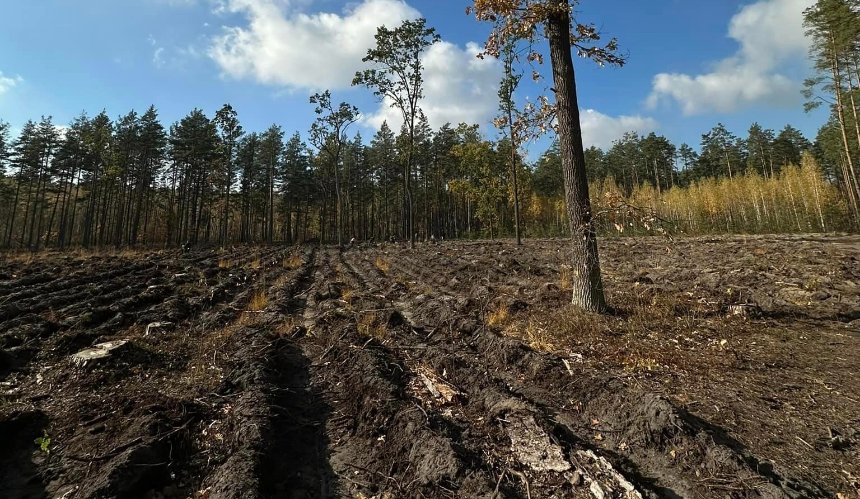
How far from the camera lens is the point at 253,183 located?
49.2 meters

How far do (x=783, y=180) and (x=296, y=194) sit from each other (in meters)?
55.2

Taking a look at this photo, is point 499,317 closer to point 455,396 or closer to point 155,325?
point 455,396

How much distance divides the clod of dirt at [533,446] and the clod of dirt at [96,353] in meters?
5.57

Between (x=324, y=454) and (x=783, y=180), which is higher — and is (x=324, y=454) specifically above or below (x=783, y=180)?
below

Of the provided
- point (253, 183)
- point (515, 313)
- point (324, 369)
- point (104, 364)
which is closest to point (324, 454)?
point (324, 369)

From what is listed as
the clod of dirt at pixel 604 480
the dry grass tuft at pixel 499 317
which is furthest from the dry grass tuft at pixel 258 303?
the clod of dirt at pixel 604 480

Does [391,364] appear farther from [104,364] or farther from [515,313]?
[104,364]

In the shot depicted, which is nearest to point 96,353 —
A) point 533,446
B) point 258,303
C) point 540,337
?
point 258,303

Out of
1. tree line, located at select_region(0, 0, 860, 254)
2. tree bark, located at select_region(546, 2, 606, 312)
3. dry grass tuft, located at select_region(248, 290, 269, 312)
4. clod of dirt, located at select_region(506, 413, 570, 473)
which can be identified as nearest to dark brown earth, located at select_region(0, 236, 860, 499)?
clod of dirt, located at select_region(506, 413, 570, 473)

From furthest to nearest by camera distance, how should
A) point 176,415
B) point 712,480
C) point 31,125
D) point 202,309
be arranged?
point 31,125, point 202,309, point 176,415, point 712,480

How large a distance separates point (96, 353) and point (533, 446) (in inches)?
235

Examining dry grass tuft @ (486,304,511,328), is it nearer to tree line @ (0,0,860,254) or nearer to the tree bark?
the tree bark

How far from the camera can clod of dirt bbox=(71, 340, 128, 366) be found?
216 inches

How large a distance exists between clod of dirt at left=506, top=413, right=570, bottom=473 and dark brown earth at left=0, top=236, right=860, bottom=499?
17mm
